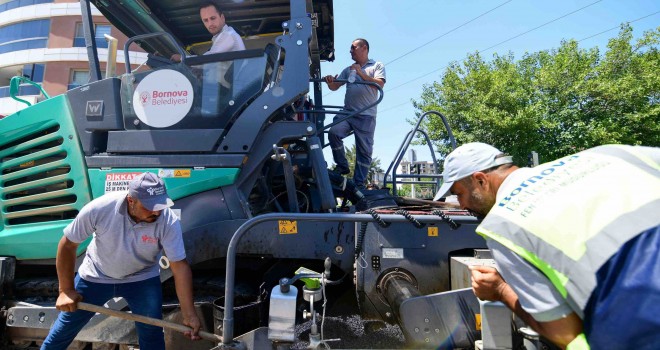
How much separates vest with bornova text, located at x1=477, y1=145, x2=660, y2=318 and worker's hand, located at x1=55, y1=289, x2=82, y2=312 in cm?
260

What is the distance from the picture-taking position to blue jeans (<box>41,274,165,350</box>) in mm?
2594

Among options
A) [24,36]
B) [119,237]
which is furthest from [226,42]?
[24,36]

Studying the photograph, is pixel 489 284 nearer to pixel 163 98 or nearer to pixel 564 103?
pixel 163 98

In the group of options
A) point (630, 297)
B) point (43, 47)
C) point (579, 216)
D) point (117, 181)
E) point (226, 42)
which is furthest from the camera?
point (43, 47)

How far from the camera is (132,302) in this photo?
2682 millimetres

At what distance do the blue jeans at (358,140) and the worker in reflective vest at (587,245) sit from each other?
109 inches

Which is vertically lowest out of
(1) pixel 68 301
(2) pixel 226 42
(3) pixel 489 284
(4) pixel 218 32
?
(1) pixel 68 301

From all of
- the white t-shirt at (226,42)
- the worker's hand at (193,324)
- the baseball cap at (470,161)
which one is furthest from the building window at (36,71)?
the baseball cap at (470,161)

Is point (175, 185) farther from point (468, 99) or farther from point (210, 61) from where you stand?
point (468, 99)

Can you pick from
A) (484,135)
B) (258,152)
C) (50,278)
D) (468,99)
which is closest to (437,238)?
(258,152)

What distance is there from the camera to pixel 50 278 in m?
3.20

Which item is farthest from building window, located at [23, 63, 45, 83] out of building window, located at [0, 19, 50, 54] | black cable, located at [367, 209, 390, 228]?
black cable, located at [367, 209, 390, 228]

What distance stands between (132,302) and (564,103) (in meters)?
19.1

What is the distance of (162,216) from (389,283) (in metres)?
Answer: 1.64
